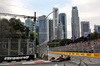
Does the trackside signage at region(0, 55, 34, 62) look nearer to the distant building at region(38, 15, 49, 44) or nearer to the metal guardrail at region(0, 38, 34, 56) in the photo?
the metal guardrail at region(0, 38, 34, 56)

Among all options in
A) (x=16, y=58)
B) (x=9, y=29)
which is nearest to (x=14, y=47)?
(x=16, y=58)

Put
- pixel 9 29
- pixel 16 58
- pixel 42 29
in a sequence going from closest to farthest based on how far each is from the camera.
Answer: pixel 16 58
pixel 9 29
pixel 42 29

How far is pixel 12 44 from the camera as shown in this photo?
2069 cm

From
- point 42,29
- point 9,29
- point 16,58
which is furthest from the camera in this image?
point 42,29

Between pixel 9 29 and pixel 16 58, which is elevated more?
pixel 9 29

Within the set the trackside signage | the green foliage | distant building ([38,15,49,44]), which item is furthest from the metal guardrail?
the green foliage

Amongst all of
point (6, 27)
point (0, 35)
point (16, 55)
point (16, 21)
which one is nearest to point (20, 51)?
point (16, 55)

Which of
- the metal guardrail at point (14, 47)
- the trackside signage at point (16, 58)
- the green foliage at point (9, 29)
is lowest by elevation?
the trackside signage at point (16, 58)

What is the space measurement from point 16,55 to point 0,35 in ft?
54.1

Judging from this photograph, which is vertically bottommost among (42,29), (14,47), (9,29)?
(14,47)

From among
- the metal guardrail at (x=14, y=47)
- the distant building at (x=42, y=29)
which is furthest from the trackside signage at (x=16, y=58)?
the distant building at (x=42, y=29)

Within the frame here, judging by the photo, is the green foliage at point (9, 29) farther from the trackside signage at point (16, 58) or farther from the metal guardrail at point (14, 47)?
the trackside signage at point (16, 58)

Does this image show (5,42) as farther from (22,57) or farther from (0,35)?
(0,35)

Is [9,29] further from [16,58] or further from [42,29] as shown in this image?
[42,29]
